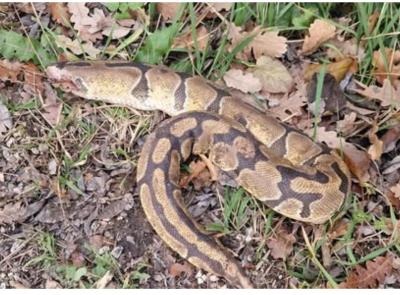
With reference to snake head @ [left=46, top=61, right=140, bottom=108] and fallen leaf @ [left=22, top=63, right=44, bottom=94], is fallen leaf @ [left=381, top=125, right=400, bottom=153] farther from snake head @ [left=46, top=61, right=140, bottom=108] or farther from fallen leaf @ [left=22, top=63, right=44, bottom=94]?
fallen leaf @ [left=22, top=63, right=44, bottom=94]

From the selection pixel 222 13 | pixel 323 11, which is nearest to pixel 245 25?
pixel 222 13

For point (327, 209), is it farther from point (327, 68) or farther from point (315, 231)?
point (327, 68)

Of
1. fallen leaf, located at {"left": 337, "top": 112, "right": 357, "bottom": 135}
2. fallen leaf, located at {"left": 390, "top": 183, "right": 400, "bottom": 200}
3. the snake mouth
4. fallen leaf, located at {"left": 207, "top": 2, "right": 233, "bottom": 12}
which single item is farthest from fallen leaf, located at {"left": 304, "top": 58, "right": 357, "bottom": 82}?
the snake mouth

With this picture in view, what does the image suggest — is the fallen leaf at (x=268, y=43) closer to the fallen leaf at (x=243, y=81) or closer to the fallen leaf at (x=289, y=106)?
the fallen leaf at (x=243, y=81)

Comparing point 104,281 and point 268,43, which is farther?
point 268,43

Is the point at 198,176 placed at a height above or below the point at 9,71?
below

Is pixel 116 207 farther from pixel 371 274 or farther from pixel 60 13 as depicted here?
pixel 371 274

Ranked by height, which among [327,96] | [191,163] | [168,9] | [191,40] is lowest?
[191,163]

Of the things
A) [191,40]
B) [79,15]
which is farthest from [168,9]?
[79,15]
